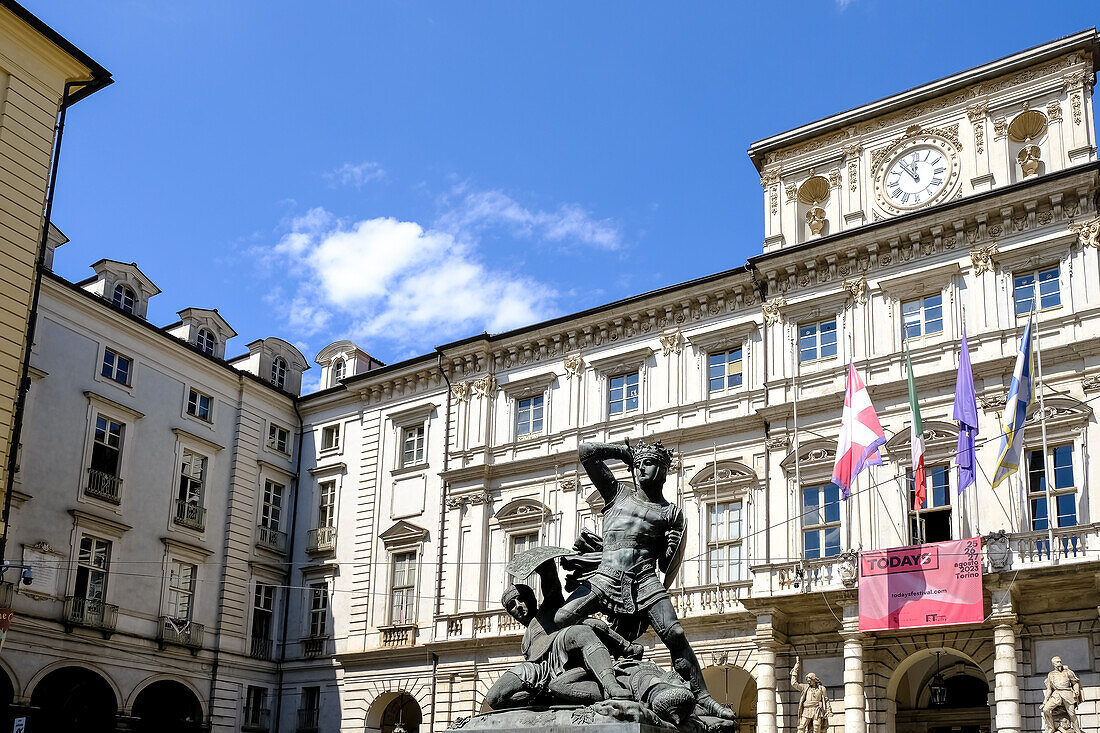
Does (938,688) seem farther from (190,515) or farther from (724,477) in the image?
(190,515)

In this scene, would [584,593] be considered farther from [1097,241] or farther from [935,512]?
[1097,241]

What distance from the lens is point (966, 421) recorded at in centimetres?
2573

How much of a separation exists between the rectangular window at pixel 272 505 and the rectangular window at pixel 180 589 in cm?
369

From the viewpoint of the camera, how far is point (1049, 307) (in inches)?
1107

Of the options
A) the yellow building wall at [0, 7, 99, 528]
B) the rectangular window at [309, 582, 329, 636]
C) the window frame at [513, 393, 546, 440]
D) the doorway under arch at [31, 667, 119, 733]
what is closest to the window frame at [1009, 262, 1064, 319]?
the window frame at [513, 393, 546, 440]

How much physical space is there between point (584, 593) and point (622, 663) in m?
0.82

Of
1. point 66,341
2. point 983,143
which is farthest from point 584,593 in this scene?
point 66,341

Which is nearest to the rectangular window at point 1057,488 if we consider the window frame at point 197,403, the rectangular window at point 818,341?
the rectangular window at point 818,341

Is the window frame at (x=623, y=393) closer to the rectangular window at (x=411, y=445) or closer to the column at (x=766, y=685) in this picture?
the rectangular window at (x=411, y=445)

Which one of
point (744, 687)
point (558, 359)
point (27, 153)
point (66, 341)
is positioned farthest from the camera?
point (558, 359)

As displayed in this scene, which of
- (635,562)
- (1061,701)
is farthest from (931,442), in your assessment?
(635,562)

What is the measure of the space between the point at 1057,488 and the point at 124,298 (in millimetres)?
28895

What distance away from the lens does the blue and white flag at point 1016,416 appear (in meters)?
25.1

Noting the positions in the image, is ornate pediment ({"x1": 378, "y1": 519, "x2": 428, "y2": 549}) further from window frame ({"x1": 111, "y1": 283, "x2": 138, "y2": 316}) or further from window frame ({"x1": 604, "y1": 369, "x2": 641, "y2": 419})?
window frame ({"x1": 111, "y1": 283, "x2": 138, "y2": 316})
